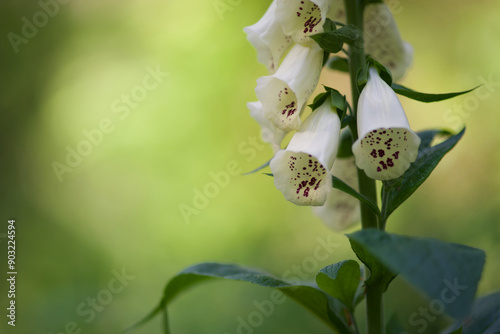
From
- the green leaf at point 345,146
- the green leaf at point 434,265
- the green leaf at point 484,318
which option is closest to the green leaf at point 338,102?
the green leaf at point 345,146

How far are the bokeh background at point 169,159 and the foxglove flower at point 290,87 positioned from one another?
1.10 metres

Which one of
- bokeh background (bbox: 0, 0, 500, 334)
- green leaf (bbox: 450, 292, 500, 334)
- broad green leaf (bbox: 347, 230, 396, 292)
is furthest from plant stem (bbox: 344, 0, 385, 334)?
bokeh background (bbox: 0, 0, 500, 334)

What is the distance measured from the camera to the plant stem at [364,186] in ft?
2.12

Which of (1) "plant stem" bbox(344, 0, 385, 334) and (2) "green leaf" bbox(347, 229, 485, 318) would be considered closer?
(2) "green leaf" bbox(347, 229, 485, 318)

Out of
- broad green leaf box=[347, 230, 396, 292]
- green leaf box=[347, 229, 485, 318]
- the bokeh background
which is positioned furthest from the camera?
the bokeh background

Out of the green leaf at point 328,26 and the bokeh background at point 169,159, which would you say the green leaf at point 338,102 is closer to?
the green leaf at point 328,26

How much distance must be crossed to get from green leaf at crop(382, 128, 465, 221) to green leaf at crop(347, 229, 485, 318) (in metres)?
0.17

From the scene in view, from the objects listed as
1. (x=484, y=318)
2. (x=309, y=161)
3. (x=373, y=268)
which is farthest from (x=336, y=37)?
(x=484, y=318)

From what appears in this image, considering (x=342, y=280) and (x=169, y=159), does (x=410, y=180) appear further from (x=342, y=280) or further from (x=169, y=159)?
(x=169, y=159)

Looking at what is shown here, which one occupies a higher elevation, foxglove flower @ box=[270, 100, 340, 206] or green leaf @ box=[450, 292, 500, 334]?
foxglove flower @ box=[270, 100, 340, 206]

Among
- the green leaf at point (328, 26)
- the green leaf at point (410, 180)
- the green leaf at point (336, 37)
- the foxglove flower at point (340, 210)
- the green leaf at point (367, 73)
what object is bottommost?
the foxglove flower at point (340, 210)

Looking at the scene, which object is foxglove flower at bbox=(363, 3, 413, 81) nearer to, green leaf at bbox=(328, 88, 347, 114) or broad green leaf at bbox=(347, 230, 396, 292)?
green leaf at bbox=(328, 88, 347, 114)

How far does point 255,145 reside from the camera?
2.51 metres

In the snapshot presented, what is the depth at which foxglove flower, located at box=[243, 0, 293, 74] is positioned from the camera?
710 mm
